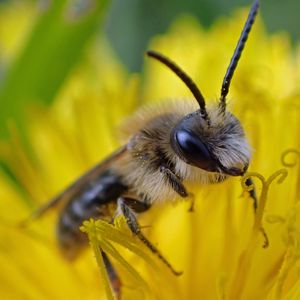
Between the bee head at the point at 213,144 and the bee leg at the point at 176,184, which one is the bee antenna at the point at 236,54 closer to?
the bee head at the point at 213,144

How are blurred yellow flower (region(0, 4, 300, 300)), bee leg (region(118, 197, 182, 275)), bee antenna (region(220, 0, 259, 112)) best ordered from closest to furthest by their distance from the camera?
bee antenna (region(220, 0, 259, 112)) → bee leg (region(118, 197, 182, 275)) → blurred yellow flower (region(0, 4, 300, 300))

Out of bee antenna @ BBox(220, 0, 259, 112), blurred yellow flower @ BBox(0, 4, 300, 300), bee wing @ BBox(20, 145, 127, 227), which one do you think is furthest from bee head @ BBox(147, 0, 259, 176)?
bee wing @ BBox(20, 145, 127, 227)

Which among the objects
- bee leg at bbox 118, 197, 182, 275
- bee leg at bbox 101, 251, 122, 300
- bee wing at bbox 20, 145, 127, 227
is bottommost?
bee leg at bbox 101, 251, 122, 300

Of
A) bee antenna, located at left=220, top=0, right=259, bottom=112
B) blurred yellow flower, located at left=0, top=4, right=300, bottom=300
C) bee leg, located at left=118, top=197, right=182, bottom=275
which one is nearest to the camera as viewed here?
bee antenna, located at left=220, top=0, right=259, bottom=112

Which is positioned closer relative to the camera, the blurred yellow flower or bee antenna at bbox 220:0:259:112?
bee antenna at bbox 220:0:259:112

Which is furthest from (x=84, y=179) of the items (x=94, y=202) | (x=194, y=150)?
(x=194, y=150)

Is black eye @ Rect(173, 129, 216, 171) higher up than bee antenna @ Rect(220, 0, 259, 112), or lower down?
lower down

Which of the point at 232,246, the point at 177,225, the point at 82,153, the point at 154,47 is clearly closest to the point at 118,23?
the point at 154,47

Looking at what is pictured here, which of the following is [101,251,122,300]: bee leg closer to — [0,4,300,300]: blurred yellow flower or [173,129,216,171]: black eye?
[0,4,300,300]: blurred yellow flower
